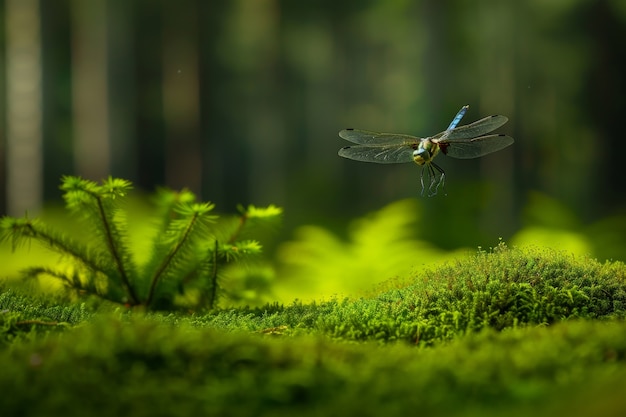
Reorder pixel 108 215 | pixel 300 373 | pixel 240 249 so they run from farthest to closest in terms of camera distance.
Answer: pixel 240 249 → pixel 108 215 → pixel 300 373

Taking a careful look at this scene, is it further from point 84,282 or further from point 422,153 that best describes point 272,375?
point 84,282

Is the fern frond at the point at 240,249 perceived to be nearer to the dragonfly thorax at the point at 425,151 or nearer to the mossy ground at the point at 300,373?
the dragonfly thorax at the point at 425,151

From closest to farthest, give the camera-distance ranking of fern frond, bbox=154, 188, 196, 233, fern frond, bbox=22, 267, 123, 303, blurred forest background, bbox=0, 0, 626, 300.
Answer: fern frond, bbox=22, 267, 123, 303
fern frond, bbox=154, 188, 196, 233
blurred forest background, bbox=0, 0, 626, 300

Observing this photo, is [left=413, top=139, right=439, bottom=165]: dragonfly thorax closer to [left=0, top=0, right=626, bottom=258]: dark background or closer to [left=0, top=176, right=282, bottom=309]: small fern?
[left=0, top=176, right=282, bottom=309]: small fern

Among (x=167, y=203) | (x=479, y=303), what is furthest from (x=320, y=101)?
(x=479, y=303)

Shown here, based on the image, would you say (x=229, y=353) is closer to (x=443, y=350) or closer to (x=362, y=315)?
(x=443, y=350)

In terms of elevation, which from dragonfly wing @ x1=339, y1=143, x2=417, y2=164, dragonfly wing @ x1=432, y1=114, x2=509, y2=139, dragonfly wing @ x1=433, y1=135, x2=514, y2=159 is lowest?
dragonfly wing @ x1=339, y1=143, x2=417, y2=164

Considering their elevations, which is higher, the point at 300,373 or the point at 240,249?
the point at 300,373

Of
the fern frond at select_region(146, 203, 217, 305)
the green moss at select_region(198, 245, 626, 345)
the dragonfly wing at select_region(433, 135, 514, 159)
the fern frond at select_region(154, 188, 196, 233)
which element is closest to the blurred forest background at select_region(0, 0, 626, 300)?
the dragonfly wing at select_region(433, 135, 514, 159)
